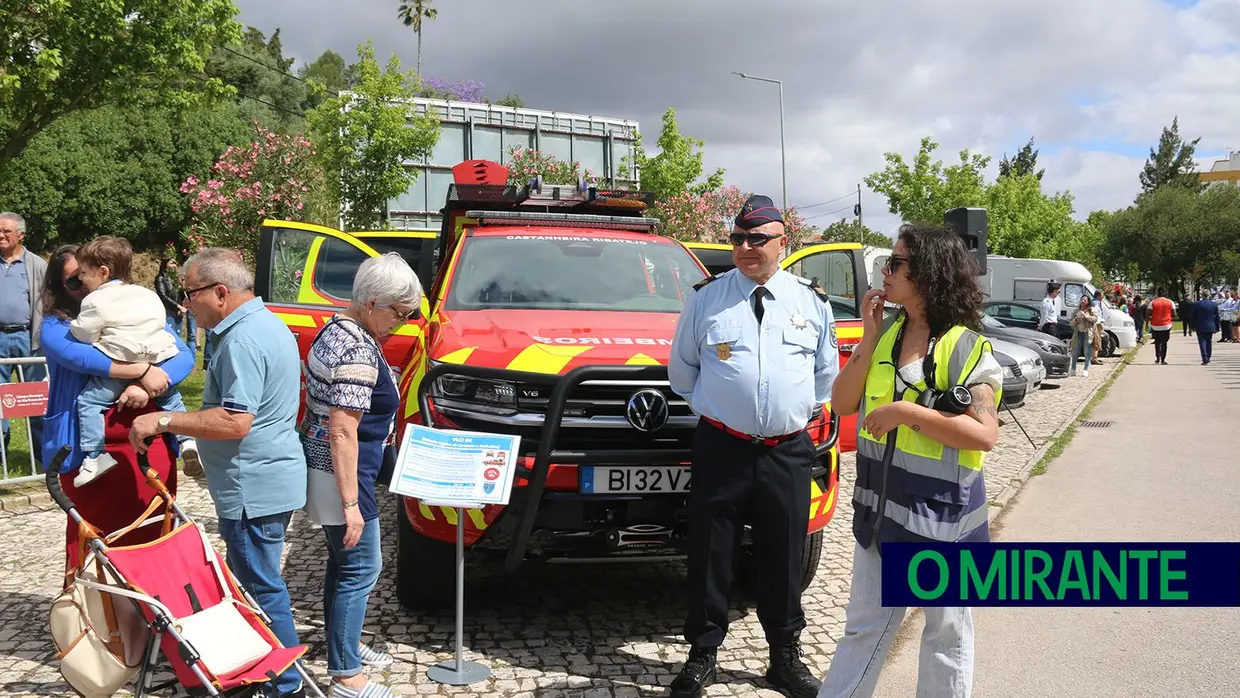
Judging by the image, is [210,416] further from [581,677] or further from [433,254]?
[433,254]

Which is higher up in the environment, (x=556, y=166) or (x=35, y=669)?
(x=556, y=166)

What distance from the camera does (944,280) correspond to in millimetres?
3031

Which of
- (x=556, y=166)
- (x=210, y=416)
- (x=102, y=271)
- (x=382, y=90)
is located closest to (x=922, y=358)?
(x=210, y=416)

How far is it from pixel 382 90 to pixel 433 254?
1290 centimetres

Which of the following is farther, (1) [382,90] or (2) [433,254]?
(1) [382,90]

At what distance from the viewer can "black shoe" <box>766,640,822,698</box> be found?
3947 mm

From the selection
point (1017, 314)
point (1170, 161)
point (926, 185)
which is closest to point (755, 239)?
point (1017, 314)

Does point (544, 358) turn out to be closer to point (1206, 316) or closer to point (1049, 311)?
point (1049, 311)

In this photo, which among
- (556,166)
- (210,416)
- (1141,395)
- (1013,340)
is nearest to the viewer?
(210,416)

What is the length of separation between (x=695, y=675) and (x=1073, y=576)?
1.78 m

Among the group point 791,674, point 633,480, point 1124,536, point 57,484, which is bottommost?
point 1124,536

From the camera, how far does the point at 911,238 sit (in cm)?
311

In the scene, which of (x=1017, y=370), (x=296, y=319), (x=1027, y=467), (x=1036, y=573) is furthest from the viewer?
(x=1017, y=370)

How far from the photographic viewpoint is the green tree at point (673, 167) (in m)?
26.7
